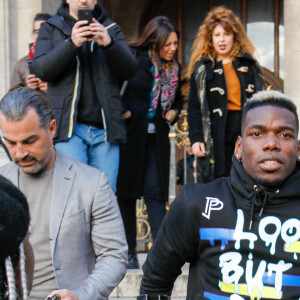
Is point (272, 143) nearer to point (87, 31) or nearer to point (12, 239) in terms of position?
point (12, 239)

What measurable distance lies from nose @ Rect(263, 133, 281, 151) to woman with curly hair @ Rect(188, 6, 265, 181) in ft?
6.57

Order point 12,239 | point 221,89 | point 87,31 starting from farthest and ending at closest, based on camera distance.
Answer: point 221,89, point 87,31, point 12,239

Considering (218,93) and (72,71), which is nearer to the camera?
(72,71)

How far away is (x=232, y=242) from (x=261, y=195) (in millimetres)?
192

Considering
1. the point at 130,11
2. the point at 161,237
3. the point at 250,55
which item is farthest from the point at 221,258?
the point at 130,11

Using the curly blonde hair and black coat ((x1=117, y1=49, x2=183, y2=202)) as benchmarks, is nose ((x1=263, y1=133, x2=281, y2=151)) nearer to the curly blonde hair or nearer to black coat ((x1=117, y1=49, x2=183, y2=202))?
the curly blonde hair

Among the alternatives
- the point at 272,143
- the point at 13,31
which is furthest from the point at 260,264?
the point at 13,31

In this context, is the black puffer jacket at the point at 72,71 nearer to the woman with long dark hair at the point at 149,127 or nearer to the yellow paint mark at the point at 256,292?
the woman with long dark hair at the point at 149,127

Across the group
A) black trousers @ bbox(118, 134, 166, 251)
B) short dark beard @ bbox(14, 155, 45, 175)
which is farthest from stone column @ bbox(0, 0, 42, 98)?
short dark beard @ bbox(14, 155, 45, 175)

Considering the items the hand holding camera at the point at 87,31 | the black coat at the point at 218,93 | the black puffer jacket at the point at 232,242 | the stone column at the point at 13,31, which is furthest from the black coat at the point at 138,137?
the black puffer jacket at the point at 232,242

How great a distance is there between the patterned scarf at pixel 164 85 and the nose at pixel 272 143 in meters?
A: 2.43

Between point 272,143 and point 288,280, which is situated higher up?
point 272,143

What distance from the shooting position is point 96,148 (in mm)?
4281

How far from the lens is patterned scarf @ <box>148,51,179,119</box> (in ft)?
16.3
